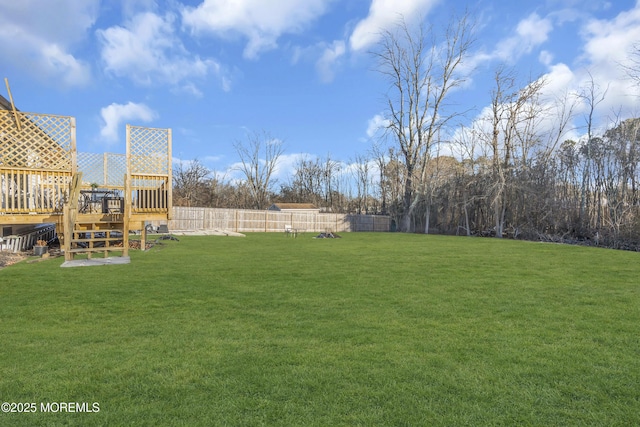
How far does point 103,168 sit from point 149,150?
3.78 meters

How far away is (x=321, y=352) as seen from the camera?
2.73 meters

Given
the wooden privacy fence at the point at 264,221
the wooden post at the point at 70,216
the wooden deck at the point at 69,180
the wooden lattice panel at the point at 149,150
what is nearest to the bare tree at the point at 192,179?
the wooden privacy fence at the point at 264,221

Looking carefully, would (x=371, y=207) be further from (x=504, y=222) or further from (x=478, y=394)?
(x=478, y=394)

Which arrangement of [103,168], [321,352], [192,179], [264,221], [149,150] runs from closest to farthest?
[321,352]
[149,150]
[103,168]
[264,221]
[192,179]

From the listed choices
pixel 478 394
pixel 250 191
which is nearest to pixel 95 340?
pixel 478 394

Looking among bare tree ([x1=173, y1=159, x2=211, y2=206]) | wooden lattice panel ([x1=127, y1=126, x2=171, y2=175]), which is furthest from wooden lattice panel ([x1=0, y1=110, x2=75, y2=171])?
bare tree ([x1=173, y1=159, x2=211, y2=206])

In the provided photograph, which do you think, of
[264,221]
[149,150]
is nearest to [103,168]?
[149,150]

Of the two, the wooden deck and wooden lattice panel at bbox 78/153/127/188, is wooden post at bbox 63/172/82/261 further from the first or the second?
wooden lattice panel at bbox 78/153/127/188

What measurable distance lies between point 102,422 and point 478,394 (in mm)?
2028

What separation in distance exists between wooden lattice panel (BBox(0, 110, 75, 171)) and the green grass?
395 cm

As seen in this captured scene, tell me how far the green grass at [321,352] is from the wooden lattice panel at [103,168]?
828 centimetres

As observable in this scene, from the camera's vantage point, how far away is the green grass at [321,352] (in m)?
1.95

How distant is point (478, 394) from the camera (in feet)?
6.95

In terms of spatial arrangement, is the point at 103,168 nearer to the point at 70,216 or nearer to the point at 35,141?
the point at 35,141
